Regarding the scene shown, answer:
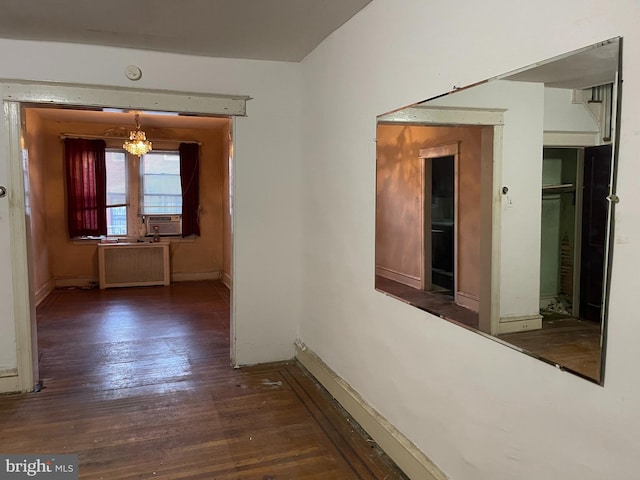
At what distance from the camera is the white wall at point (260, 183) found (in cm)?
361

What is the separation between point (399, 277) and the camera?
2.47 metres

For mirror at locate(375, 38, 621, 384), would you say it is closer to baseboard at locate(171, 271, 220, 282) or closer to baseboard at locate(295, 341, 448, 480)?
baseboard at locate(295, 341, 448, 480)

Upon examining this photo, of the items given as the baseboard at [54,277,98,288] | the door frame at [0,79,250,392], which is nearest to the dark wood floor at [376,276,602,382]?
the door frame at [0,79,250,392]

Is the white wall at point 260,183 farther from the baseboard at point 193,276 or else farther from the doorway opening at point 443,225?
the baseboard at point 193,276

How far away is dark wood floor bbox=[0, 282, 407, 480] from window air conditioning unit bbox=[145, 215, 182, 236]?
10.5 ft

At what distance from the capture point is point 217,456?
2.54 meters

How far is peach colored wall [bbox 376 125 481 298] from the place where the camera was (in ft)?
6.40

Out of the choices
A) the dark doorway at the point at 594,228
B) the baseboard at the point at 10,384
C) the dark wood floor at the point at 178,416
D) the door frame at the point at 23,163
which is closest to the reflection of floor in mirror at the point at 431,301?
the dark doorway at the point at 594,228

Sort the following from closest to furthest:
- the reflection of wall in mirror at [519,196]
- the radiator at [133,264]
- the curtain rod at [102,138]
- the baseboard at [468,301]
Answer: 1. the reflection of wall in mirror at [519,196]
2. the baseboard at [468,301]
3. the curtain rod at [102,138]
4. the radiator at [133,264]

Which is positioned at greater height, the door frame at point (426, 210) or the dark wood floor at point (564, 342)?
the door frame at point (426, 210)

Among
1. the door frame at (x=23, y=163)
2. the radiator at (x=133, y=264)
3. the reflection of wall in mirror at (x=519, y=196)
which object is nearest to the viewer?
the reflection of wall in mirror at (x=519, y=196)

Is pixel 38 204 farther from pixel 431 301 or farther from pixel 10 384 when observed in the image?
pixel 431 301

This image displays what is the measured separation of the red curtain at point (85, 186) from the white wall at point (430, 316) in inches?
191

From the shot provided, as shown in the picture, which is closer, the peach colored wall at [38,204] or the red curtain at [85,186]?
the peach colored wall at [38,204]
